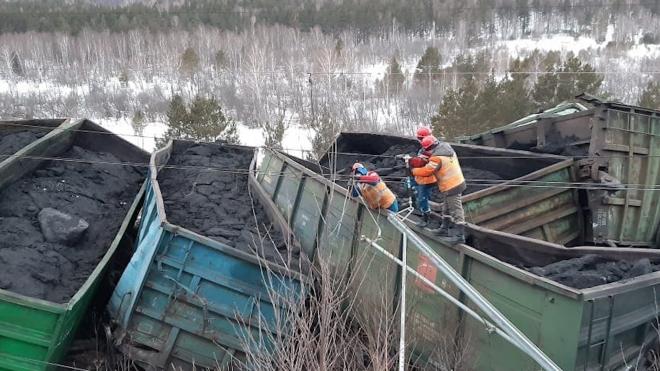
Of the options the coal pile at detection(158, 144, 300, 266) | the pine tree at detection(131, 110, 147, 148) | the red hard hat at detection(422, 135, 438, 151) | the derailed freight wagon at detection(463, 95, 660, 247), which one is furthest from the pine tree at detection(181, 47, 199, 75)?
the red hard hat at detection(422, 135, 438, 151)

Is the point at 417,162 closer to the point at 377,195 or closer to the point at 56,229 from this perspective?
the point at 377,195

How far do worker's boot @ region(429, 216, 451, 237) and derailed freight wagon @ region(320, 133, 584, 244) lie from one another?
3.35 ft

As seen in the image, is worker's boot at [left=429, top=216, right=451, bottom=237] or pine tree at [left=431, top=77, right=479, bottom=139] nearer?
worker's boot at [left=429, top=216, right=451, bottom=237]

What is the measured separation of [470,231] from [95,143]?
341 inches

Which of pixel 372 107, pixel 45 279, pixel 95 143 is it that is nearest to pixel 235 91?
pixel 372 107

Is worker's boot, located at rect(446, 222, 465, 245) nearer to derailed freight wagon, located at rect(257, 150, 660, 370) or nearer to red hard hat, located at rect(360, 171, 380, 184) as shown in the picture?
derailed freight wagon, located at rect(257, 150, 660, 370)

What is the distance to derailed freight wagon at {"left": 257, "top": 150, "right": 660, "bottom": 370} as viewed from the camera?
179 inches

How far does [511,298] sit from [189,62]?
3770 cm

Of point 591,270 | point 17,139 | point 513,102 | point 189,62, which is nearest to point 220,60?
point 189,62

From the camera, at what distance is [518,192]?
7.42 m

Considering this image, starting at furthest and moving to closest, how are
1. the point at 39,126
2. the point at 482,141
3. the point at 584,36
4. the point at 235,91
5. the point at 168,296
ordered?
the point at 584,36 < the point at 235,91 < the point at 39,126 < the point at 482,141 < the point at 168,296

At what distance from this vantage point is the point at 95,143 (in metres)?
11.8

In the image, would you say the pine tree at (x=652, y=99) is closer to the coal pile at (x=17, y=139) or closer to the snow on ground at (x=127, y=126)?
the coal pile at (x=17, y=139)

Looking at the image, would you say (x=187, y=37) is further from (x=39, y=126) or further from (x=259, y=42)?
(x=39, y=126)
